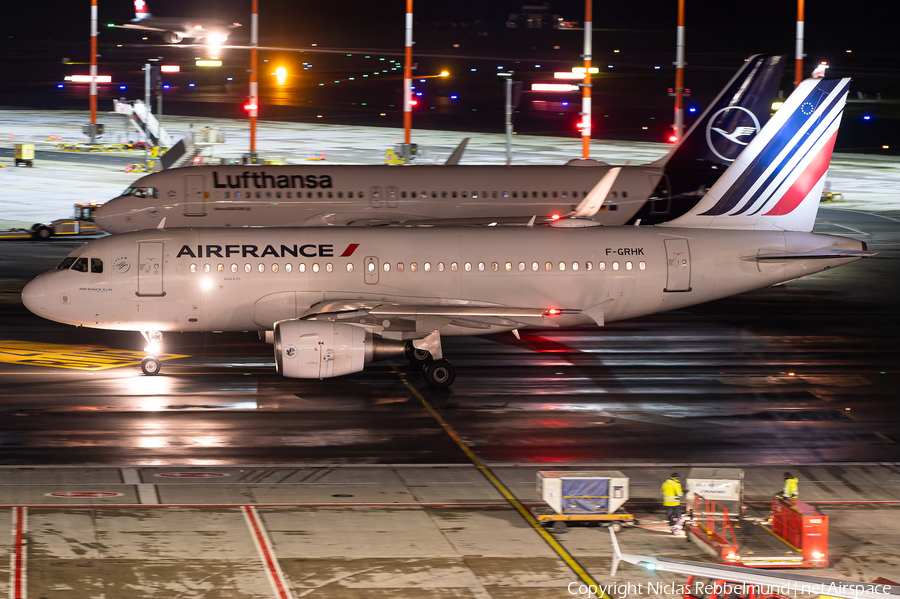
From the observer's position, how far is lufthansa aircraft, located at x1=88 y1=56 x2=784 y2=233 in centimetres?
4128

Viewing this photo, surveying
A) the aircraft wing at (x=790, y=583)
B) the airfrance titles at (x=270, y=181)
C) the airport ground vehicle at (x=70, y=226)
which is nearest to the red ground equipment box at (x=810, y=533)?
the aircraft wing at (x=790, y=583)

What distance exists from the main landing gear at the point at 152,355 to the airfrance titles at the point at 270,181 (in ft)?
41.9

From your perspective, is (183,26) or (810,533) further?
(183,26)

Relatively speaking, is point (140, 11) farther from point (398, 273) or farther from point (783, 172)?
point (783, 172)

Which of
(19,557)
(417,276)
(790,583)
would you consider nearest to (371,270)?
(417,276)

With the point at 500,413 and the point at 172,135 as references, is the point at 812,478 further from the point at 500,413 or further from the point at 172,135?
the point at 172,135

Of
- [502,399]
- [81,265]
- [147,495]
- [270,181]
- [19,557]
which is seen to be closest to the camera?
[19,557]

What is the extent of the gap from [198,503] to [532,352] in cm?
1507

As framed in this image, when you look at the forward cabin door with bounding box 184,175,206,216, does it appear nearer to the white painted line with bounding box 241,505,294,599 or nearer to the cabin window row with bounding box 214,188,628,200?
the cabin window row with bounding box 214,188,628,200

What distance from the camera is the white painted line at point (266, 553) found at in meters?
15.8

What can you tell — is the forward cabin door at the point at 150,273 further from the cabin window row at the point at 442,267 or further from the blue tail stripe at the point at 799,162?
the blue tail stripe at the point at 799,162

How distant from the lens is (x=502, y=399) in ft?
88.7

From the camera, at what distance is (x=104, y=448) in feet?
74.8

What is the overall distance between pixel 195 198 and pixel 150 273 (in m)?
13.0
